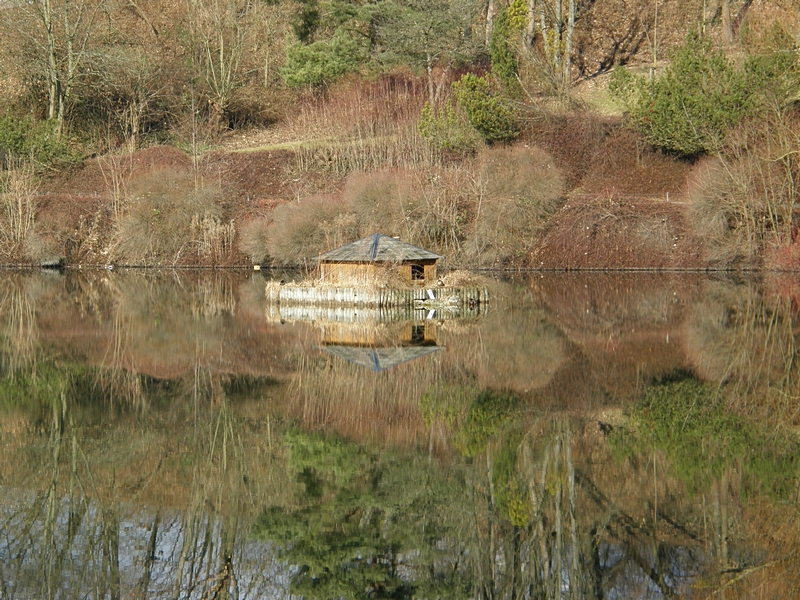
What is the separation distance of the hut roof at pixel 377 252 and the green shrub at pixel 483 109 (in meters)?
16.4

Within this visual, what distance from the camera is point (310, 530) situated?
8.41 meters

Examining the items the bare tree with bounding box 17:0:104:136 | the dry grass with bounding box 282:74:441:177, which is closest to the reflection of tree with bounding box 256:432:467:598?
the dry grass with bounding box 282:74:441:177

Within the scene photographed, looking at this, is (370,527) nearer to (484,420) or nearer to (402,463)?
(402,463)

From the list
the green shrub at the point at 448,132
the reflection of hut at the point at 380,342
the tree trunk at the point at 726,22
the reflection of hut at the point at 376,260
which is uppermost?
the tree trunk at the point at 726,22

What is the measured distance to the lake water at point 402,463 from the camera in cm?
756

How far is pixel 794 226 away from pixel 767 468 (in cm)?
2566

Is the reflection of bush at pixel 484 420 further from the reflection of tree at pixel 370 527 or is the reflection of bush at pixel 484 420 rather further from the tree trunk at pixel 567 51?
the tree trunk at pixel 567 51

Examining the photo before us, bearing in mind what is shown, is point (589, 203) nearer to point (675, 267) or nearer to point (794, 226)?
point (675, 267)

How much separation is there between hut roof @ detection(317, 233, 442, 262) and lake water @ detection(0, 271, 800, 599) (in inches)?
172

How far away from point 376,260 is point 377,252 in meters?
0.26

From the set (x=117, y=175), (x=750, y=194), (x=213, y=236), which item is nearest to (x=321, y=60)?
(x=117, y=175)

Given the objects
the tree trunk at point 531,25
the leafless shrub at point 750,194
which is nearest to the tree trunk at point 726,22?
the tree trunk at point 531,25

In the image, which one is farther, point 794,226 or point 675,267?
point 675,267

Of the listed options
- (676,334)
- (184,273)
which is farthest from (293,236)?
(676,334)
